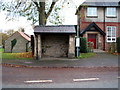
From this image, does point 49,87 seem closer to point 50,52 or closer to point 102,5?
point 50,52

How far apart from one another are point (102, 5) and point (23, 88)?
22.6m

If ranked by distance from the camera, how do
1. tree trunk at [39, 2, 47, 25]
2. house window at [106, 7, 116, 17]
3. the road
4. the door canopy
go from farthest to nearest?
house window at [106, 7, 116, 17], the door canopy, tree trunk at [39, 2, 47, 25], the road

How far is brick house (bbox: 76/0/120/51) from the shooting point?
82.6 ft

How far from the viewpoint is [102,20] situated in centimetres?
2552

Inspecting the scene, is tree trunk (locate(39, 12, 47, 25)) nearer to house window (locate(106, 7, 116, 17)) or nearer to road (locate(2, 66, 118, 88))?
road (locate(2, 66, 118, 88))

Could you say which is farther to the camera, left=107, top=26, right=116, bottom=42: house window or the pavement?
left=107, top=26, right=116, bottom=42: house window

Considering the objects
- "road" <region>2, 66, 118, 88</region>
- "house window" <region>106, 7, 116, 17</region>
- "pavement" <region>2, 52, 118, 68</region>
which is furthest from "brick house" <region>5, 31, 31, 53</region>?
"road" <region>2, 66, 118, 88</region>

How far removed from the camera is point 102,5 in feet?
82.9

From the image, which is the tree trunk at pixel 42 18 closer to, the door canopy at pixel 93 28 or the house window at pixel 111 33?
the door canopy at pixel 93 28

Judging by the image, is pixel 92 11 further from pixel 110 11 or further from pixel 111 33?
pixel 111 33

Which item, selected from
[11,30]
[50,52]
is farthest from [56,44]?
[11,30]

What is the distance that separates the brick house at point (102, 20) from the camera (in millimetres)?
25172

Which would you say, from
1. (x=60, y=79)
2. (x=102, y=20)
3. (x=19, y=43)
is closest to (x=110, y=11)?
(x=102, y=20)

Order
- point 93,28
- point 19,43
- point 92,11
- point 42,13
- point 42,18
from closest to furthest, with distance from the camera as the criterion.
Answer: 1. point 42,13
2. point 42,18
3. point 93,28
4. point 92,11
5. point 19,43
